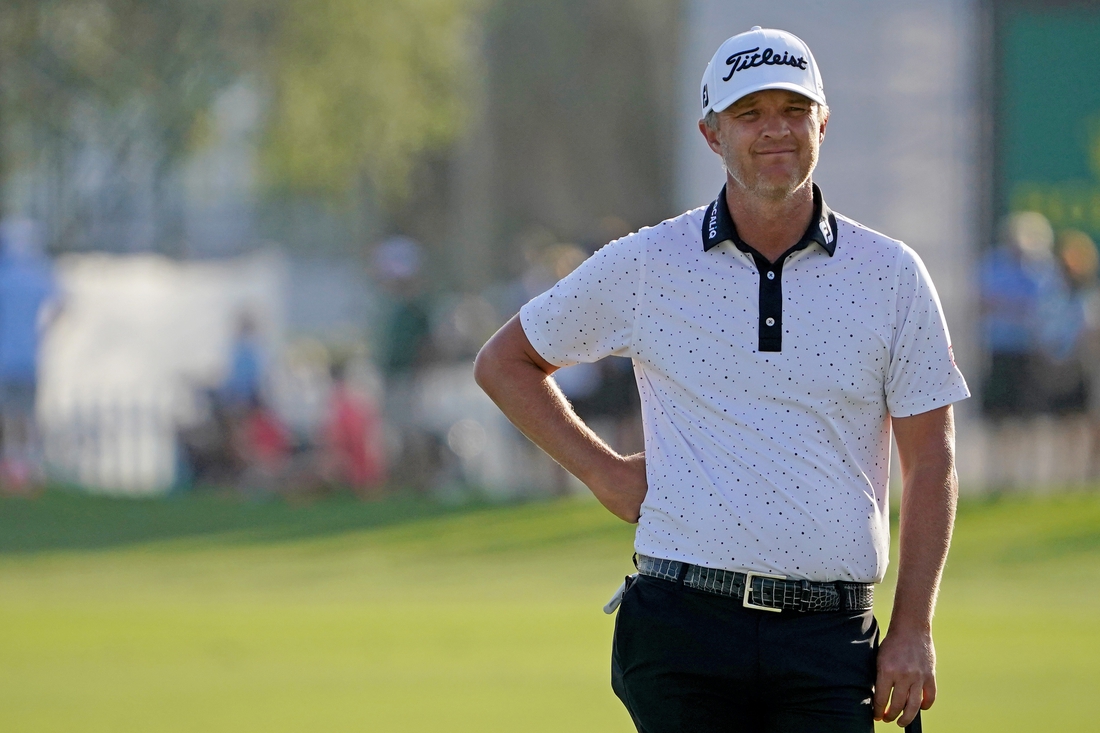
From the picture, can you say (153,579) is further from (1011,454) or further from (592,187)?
(592,187)

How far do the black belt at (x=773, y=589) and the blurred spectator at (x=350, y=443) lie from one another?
13.0 metres

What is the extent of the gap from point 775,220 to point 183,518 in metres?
12.8

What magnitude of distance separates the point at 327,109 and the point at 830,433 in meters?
32.4

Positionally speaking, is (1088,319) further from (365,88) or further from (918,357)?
(365,88)

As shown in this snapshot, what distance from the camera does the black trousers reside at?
3715 millimetres

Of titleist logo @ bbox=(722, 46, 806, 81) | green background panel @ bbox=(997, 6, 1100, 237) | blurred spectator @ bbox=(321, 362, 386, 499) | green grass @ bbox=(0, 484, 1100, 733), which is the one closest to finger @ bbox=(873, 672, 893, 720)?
titleist logo @ bbox=(722, 46, 806, 81)

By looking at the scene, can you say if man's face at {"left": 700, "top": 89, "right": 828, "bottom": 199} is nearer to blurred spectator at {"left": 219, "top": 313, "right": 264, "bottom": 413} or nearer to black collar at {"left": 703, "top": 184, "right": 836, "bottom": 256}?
black collar at {"left": 703, "top": 184, "right": 836, "bottom": 256}

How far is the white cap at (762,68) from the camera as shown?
12.4ft

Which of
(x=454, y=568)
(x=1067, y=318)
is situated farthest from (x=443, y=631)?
(x=1067, y=318)

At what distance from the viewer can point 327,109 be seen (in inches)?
1391

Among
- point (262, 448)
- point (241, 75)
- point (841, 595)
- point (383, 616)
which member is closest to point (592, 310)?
point (841, 595)

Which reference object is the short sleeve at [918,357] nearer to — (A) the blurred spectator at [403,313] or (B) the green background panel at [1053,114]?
(A) the blurred spectator at [403,313]

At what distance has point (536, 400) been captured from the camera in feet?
13.6

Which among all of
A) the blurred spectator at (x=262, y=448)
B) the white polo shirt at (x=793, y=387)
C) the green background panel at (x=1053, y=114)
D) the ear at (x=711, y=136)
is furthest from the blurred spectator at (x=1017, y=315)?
the white polo shirt at (x=793, y=387)
